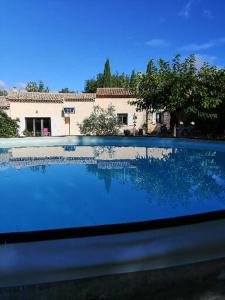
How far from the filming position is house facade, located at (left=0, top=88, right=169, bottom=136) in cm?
2900

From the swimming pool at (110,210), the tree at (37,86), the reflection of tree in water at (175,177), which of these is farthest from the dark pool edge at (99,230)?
the tree at (37,86)

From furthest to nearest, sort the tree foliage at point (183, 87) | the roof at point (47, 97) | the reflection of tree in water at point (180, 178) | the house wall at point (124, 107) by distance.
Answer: the house wall at point (124, 107), the roof at point (47, 97), the tree foliage at point (183, 87), the reflection of tree in water at point (180, 178)

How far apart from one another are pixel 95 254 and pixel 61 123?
27901 mm

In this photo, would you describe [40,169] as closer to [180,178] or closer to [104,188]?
[104,188]

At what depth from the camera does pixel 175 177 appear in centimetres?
951

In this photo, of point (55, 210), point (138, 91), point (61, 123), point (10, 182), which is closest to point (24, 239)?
point (55, 210)

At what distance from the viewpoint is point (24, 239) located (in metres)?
2.18

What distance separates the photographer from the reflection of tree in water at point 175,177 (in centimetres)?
738

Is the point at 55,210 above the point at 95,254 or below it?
below

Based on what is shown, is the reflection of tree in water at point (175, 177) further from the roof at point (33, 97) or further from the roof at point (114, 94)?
the roof at point (33, 97)

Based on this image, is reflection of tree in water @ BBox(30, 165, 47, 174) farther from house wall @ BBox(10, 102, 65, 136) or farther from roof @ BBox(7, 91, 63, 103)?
roof @ BBox(7, 91, 63, 103)

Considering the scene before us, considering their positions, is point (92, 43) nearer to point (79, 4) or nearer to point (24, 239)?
point (79, 4)

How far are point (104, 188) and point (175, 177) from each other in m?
2.30

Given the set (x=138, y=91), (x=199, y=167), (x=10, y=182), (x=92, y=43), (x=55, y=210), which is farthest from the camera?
(x=92, y=43)
